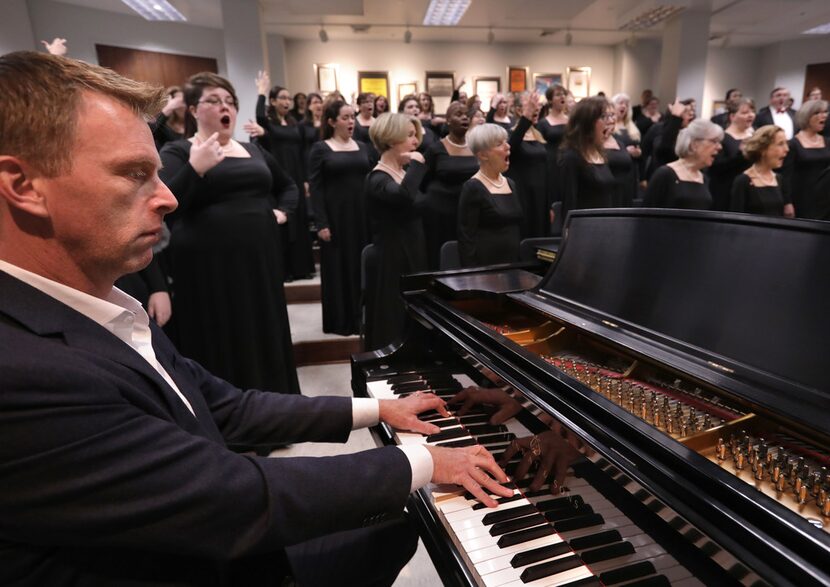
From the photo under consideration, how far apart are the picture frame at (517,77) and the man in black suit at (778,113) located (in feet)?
19.0

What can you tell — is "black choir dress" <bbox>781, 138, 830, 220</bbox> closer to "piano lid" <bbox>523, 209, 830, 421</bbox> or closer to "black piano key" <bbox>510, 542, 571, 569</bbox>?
"piano lid" <bbox>523, 209, 830, 421</bbox>

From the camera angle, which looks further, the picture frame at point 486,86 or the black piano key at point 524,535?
the picture frame at point 486,86

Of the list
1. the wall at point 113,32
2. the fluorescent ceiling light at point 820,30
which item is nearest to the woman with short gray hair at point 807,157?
the fluorescent ceiling light at point 820,30

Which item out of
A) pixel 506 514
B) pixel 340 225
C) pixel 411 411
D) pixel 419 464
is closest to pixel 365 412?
pixel 411 411

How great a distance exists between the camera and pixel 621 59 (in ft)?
40.8

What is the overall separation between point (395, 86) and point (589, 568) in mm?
12073

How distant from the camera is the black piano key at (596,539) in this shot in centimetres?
98

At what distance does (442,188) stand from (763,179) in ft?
9.15

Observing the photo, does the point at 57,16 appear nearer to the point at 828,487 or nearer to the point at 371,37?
the point at 371,37

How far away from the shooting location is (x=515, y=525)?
42.8 inches

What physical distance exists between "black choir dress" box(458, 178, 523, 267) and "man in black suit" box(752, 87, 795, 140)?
6.04m

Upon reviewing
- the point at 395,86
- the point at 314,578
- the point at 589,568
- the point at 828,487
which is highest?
the point at 395,86

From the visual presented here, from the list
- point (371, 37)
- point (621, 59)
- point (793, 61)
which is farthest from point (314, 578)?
point (793, 61)

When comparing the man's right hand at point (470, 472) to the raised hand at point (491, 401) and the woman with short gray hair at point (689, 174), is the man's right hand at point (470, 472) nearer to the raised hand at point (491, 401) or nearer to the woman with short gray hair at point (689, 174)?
the raised hand at point (491, 401)
